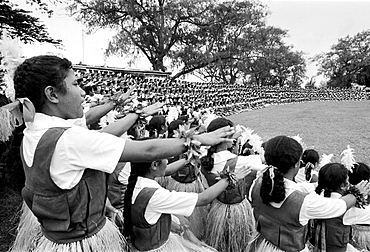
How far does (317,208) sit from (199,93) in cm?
1162

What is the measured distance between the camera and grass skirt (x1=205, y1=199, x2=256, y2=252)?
93.1 inches

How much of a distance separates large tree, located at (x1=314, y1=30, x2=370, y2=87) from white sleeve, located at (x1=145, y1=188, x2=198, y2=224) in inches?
1391

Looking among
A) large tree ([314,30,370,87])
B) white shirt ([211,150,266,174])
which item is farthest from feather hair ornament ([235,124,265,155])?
large tree ([314,30,370,87])

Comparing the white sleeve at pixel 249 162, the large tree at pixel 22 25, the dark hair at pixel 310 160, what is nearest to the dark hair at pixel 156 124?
the white sleeve at pixel 249 162

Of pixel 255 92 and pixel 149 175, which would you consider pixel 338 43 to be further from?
pixel 149 175

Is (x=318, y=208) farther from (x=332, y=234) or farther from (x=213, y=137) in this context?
(x=213, y=137)

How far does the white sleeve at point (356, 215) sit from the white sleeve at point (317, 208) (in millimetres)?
254

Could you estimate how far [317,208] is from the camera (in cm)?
154

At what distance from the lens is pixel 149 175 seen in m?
1.60

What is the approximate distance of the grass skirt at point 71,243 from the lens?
49.6 inches

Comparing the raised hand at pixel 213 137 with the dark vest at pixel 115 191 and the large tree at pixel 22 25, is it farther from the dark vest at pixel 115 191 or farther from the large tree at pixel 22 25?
the large tree at pixel 22 25

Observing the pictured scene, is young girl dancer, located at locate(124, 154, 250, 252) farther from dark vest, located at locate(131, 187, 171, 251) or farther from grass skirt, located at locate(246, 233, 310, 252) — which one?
grass skirt, located at locate(246, 233, 310, 252)

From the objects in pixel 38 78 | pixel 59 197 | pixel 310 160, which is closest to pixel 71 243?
pixel 59 197

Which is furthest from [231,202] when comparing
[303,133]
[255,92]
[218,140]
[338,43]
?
Result: [338,43]
